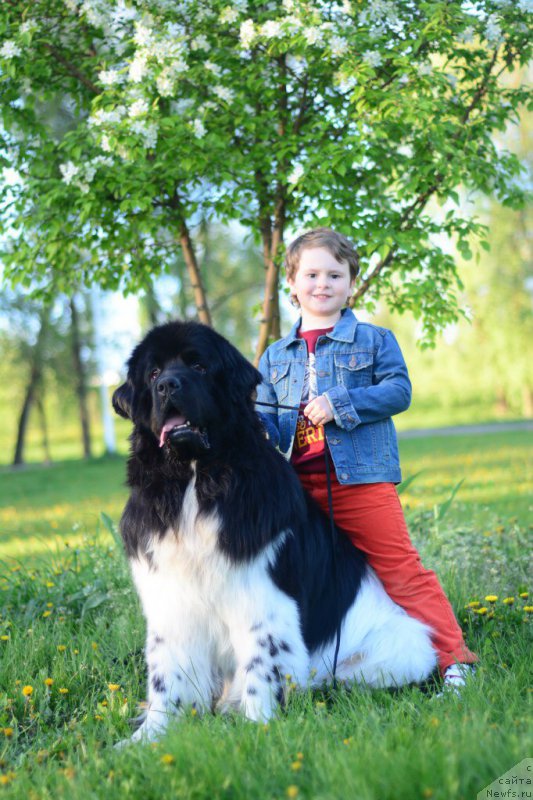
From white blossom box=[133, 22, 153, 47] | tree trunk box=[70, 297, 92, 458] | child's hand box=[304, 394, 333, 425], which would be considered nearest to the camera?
child's hand box=[304, 394, 333, 425]

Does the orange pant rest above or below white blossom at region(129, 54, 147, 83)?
below

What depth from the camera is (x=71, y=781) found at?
220cm

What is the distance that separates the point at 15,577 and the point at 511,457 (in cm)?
1080

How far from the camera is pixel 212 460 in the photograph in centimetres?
294

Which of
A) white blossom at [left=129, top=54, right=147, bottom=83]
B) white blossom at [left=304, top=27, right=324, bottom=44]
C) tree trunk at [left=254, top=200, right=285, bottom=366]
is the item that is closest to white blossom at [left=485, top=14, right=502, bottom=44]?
white blossom at [left=304, top=27, right=324, bottom=44]

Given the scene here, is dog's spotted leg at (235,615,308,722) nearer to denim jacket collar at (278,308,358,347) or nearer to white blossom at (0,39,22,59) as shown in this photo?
denim jacket collar at (278,308,358,347)

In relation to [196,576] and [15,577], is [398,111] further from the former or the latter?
[15,577]

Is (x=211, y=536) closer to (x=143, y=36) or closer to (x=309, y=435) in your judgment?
(x=309, y=435)

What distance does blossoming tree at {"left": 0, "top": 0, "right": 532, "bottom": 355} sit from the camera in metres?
4.15

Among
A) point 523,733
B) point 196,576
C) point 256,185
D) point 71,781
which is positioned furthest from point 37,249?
point 523,733

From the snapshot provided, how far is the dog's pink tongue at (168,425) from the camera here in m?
2.83

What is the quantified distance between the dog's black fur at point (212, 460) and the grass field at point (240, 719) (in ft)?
1.98

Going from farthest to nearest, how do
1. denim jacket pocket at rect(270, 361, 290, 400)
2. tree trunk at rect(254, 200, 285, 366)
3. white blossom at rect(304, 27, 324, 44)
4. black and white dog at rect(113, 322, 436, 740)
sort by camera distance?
tree trunk at rect(254, 200, 285, 366) → white blossom at rect(304, 27, 324, 44) → denim jacket pocket at rect(270, 361, 290, 400) → black and white dog at rect(113, 322, 436, 740)

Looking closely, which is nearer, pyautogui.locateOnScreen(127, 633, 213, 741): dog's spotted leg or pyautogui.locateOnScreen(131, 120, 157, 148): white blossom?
pyautogui.locateOnScreen(127, 633, 213, 741): dog's spotted leg
